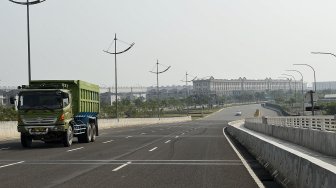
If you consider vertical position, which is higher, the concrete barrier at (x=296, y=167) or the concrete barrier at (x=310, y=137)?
the concrete barrier at (x=296, y=167)

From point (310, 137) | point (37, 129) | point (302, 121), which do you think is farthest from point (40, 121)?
point (302, 121)

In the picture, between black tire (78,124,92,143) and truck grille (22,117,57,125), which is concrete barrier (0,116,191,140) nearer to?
black tire (78,124,92,143)

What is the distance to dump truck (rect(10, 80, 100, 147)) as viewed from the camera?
890 inches

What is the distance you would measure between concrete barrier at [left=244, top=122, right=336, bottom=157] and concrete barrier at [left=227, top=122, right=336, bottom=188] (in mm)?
5270

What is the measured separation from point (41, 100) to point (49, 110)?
24.3 inches

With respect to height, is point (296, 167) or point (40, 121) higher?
point (40, 121)

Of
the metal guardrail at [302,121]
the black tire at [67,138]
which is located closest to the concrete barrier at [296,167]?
the black tire at [67,138]

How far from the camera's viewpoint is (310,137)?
78.0 ft

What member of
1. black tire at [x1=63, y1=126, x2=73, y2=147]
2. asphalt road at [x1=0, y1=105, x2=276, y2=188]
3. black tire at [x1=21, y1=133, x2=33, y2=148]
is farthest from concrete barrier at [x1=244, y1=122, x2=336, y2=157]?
black tire at [x1=21, y1=133, x2=33, y2=148]

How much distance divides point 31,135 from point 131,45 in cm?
3998

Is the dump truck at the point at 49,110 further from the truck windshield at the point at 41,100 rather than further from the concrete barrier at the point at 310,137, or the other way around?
the concrete barrier at the point at 310,137

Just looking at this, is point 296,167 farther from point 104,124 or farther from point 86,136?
point 104,124

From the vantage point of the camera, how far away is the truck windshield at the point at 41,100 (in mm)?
22656

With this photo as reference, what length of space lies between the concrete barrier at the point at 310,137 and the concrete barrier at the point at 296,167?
527 centimetres
